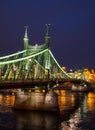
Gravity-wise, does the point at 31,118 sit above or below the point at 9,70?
below

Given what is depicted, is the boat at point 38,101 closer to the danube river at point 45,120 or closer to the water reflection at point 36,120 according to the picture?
the danube river at point 45,120

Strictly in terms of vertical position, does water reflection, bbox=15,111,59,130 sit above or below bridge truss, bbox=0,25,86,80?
below

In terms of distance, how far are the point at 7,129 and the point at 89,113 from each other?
20.0 meters

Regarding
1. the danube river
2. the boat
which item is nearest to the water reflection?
the danube river

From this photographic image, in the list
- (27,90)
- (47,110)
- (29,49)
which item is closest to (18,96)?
(27,90)

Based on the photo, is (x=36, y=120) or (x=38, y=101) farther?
(x=38, y=101)

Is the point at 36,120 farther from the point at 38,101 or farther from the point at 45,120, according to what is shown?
the point at 38,101

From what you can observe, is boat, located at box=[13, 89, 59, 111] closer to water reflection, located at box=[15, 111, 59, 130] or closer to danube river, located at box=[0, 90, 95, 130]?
danube river, located at box=[0, 90, 95, 130]

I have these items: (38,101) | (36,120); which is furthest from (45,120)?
(38,101)

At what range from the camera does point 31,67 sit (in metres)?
64.6

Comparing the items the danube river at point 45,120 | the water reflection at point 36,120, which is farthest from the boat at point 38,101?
the water reflection at point 36,120

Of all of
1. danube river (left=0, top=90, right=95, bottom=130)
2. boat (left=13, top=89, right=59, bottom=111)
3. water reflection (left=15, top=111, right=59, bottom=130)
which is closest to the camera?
water reflection (left=15, top=111, right=59, bottom=130)

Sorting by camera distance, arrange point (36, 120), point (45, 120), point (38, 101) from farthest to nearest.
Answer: point (38, 101)
point (45, 120)
point (36, 120)

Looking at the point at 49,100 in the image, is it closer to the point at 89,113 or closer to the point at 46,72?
the point at 89,113
